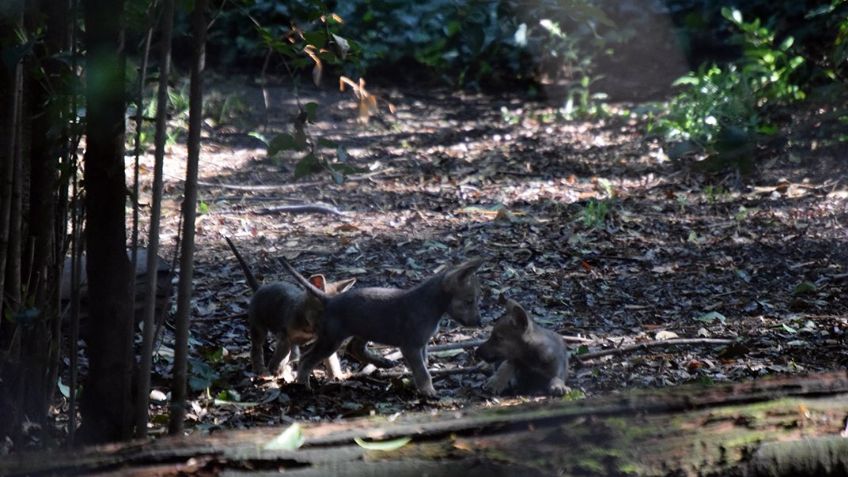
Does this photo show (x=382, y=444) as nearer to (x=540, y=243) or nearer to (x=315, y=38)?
(x=315, y=38)

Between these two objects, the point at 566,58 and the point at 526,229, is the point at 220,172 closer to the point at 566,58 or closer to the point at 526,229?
the point at 526,229

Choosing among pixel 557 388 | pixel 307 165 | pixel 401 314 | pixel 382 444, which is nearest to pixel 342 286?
pixel 401 314

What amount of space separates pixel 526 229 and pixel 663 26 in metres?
8.51

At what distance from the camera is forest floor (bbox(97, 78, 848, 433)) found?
614 cm

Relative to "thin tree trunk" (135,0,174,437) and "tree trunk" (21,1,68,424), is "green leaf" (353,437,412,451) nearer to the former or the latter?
"thin tree trunk" (135,0,174,437)

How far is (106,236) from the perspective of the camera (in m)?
3.79

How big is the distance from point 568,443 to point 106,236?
1640mm

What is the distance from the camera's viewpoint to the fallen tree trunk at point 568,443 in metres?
3.11

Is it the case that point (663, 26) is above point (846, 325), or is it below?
above

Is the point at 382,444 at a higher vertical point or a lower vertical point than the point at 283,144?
lower

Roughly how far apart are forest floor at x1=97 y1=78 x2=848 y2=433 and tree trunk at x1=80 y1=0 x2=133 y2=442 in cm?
91

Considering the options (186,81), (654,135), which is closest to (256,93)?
(186,81)

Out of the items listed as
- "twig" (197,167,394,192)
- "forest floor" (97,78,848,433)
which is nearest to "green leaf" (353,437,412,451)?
"forest floor" (97,78,848,433)

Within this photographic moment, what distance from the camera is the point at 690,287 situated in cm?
Answer: 797
